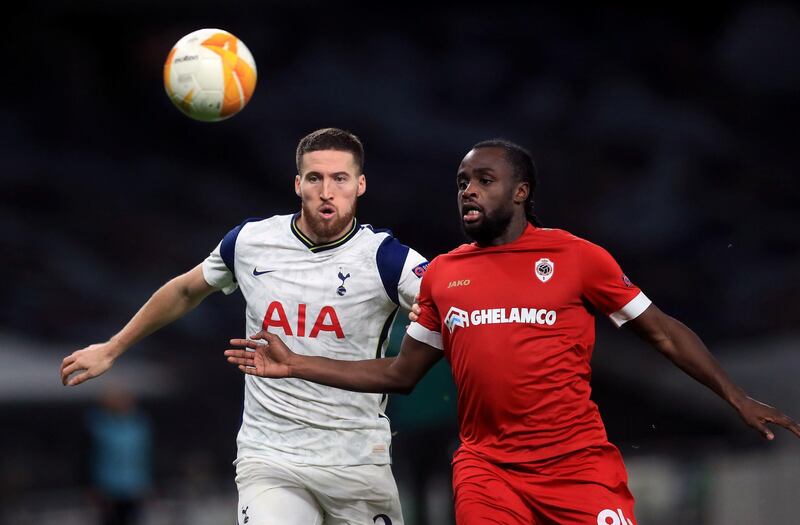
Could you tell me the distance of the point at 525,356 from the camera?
410 centimetres

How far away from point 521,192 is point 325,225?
1006mm

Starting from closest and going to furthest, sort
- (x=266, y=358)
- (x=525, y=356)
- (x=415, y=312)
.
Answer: (x=525, y=356), (x=266, y=358), (x=415, y=312)

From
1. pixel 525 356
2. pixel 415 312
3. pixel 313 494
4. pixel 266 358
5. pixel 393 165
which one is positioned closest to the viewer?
pixel 525 356

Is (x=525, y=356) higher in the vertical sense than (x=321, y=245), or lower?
lower

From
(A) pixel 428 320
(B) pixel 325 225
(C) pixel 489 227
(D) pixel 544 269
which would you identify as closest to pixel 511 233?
(C) pixel 489 227

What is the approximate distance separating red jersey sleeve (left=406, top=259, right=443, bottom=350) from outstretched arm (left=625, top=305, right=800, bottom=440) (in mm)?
768

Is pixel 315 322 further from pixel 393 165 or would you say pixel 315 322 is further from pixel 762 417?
pixel 393 165

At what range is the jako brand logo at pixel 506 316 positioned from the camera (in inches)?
163

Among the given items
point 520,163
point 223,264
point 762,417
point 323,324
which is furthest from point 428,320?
point 762,417

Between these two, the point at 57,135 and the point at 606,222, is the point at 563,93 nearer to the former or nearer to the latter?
the point at 606,222

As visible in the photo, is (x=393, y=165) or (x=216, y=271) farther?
(x=393, y=165)

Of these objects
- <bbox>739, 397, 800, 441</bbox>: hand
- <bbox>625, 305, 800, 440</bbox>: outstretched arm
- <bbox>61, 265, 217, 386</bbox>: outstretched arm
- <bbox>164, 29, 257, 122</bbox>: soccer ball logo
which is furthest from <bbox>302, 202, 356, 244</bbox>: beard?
<bbox>739, 397, 800, 441</bbox>: hand

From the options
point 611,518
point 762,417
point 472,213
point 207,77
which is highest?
point 207,77

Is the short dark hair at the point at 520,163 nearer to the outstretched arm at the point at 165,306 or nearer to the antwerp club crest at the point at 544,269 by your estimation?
the antwerp club crest at the point at 544,269
